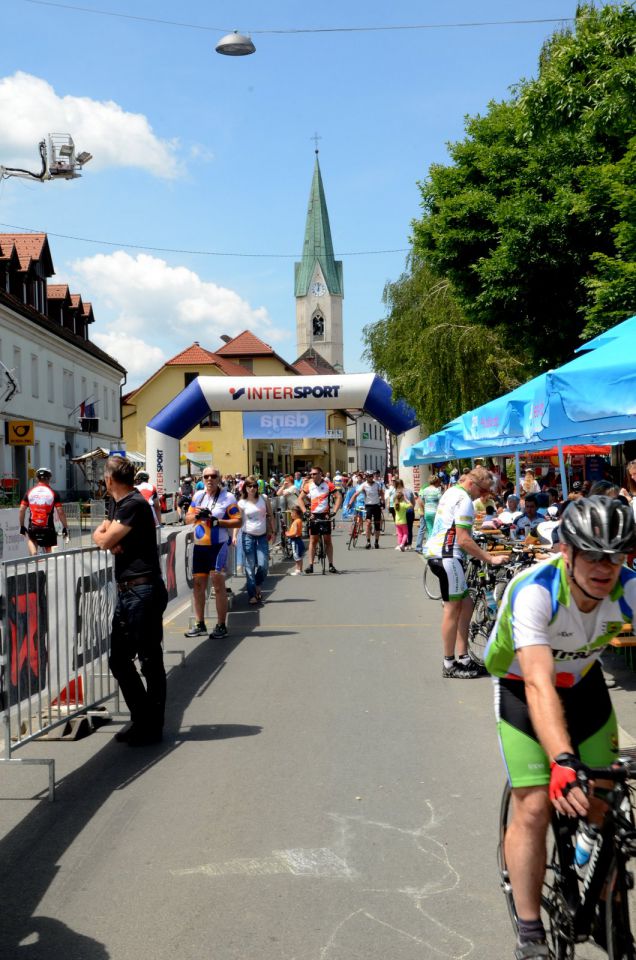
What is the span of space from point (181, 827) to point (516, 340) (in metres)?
21.3

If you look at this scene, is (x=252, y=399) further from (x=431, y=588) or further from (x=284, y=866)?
(x=284, y=866)

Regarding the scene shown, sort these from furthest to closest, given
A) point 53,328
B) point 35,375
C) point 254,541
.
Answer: point 53,328, point 35,375, point 254,541

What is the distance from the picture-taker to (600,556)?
3061 mm

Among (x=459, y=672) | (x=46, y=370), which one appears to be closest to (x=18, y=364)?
(x=46, y=370)

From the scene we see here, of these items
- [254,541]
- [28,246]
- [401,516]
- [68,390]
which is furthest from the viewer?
[68,390]

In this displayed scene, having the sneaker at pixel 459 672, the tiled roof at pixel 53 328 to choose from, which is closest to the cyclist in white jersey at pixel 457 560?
the sneaker at pixel 459 672

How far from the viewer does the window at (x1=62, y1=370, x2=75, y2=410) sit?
162ft

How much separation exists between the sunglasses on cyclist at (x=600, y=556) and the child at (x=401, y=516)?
21688 mm

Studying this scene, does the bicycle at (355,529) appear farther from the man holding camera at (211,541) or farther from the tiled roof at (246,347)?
the tiled roof at (246,347)

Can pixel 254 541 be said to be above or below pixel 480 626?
above

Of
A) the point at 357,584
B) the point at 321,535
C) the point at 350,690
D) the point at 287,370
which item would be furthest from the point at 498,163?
the point at 287,370

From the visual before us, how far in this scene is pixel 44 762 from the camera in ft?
19.0

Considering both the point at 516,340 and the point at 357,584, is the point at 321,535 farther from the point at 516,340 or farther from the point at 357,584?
the point at 516,340

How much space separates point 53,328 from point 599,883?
45389mm
